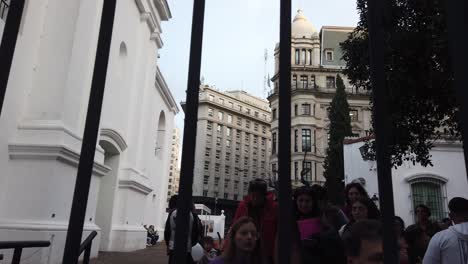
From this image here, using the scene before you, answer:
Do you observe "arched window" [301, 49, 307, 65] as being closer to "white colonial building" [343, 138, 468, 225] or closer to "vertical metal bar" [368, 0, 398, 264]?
"white colonial building" [343, 138, 468, 225]

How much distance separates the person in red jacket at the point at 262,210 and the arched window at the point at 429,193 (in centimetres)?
1555

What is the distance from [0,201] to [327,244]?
7706 mm

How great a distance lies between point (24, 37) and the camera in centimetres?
873

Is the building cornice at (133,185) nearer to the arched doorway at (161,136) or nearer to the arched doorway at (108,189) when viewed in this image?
the arched doorway at (108,189)

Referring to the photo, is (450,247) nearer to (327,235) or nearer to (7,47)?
(327,235)

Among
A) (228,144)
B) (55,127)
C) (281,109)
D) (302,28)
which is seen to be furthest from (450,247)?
(228,144)

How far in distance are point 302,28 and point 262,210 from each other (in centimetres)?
4592

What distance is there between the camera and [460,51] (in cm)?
101

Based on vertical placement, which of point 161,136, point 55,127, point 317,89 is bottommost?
point 55,127

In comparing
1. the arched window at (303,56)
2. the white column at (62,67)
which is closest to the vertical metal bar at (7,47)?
the white column at (62,67)

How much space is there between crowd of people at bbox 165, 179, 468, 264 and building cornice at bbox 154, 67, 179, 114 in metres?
17.0

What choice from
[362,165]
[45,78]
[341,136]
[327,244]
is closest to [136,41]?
[45,78]

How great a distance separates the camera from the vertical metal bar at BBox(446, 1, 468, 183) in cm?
98

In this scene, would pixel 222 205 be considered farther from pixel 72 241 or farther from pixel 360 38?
pixel 72 241
